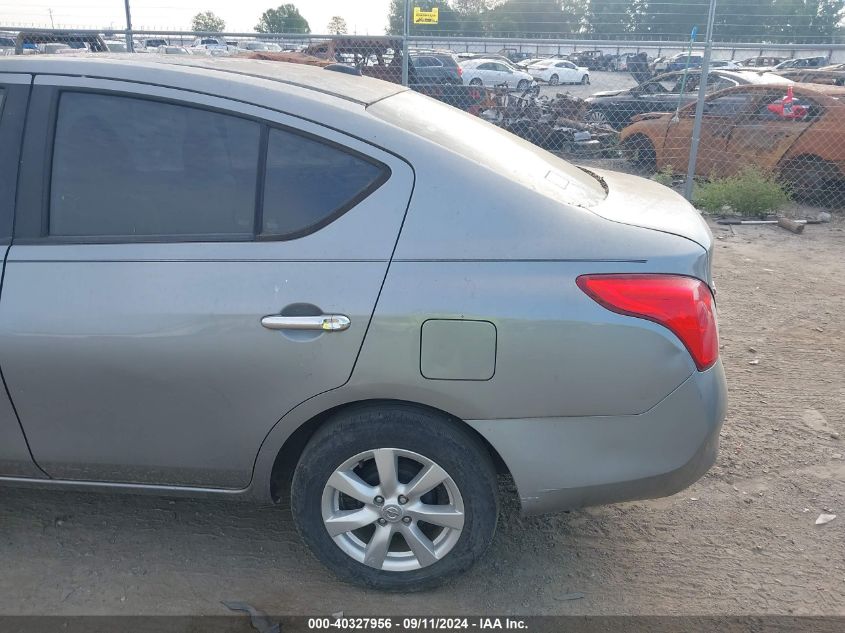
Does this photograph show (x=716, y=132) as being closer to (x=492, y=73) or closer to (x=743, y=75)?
(x=743, y=75)

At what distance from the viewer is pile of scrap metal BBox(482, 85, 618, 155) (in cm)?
1105

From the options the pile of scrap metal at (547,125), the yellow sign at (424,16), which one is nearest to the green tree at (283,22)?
the pile of scrap metal at (547,125)

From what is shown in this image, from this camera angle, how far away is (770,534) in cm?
308

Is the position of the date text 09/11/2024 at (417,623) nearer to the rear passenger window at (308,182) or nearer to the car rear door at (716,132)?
A: the rear passenger window at (308,182)

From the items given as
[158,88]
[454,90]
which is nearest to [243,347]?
[158,88]

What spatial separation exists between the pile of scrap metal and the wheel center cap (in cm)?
902

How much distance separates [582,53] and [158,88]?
386 inches

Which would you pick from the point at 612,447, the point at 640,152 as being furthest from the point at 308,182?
the point at 640,152

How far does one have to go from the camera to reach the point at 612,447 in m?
2.45

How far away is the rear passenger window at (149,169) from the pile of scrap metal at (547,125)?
8817mm

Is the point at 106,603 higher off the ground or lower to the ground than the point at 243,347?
lower

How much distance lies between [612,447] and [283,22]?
20090mm

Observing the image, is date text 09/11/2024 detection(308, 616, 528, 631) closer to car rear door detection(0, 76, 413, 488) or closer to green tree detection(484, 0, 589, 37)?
car rear door detection(0, 76, 413, 488)

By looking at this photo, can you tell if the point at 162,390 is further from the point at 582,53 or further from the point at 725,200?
the point at 582,53
